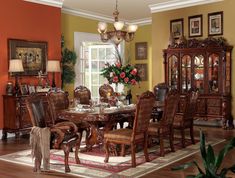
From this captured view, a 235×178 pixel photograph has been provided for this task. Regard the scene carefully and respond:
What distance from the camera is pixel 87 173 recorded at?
4188mm

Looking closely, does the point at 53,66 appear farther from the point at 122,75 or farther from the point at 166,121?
the point at 166,121

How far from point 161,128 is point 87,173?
1.38 meters

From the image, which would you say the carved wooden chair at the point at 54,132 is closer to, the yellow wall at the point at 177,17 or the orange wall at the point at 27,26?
the orange wall at the point at 27,26

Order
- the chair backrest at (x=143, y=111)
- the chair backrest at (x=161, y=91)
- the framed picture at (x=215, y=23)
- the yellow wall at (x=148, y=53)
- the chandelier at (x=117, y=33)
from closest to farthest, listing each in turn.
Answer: the chair backrest at (x=143, y=111) → the chandelier at (x=117, y=33) → the chair backrest at (x=161, y=91) → the framed picture at (x=215, y=23) → the yellow wall at (x=148, y=53)

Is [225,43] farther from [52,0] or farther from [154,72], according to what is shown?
[52,0]

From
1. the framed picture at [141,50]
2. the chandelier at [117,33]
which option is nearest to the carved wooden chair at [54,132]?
the chandelier at [117,33]

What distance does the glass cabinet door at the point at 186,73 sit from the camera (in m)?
7.82

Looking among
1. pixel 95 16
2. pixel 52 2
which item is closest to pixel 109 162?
pixel 52 2

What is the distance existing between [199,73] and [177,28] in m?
1.36

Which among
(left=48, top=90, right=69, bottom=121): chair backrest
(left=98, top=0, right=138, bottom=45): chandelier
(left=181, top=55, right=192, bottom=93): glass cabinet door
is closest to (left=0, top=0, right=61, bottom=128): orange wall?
(left=48, top=90, right=69, bottom=121): chair backrest

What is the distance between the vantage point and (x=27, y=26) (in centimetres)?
710

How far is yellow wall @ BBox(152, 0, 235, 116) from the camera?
294 inches

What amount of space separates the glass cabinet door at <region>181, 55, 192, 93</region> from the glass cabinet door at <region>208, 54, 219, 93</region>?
0.47 meters

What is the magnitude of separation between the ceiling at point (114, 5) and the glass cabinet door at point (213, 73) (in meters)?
1.35
